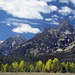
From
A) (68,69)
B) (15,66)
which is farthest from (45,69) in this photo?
(15,66)

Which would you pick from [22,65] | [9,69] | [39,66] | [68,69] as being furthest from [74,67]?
[9,69]

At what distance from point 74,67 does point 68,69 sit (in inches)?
732

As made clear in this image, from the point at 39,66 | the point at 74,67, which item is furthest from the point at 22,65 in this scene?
the point at 74,67

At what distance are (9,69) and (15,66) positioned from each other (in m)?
9.02

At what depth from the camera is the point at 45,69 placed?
16712 centimetres

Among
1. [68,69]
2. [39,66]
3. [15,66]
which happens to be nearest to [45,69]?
[39,66]

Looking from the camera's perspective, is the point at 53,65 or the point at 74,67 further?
the point at 74,67

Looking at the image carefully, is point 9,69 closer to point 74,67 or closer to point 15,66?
point 15,66

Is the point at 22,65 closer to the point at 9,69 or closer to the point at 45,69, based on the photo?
the point at 9,69

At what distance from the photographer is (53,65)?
519ft

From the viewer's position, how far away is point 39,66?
178 meters

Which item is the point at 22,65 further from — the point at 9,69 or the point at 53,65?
the point at 53,65

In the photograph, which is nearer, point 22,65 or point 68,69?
point 68,69

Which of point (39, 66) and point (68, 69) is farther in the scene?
point (39, 66)
